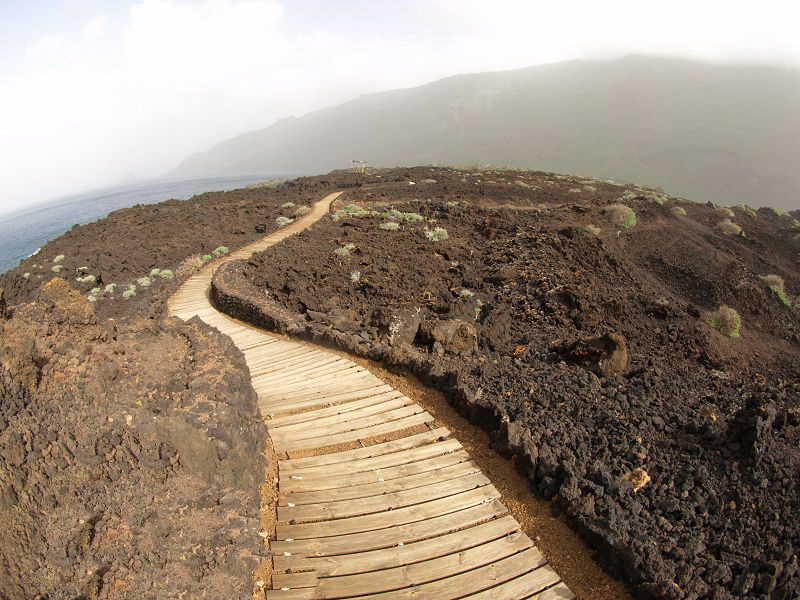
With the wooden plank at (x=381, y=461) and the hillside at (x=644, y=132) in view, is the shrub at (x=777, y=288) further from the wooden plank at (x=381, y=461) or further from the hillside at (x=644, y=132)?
the hillside at (x=644, y=132)

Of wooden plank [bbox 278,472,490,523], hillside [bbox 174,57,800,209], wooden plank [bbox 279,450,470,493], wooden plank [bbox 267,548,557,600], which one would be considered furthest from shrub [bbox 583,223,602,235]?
hillside [bbox 174,57,800,209]

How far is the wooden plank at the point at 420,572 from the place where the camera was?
9.82 feet

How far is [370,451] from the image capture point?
4367 millimetres

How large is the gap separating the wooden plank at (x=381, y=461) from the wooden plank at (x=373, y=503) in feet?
1.08

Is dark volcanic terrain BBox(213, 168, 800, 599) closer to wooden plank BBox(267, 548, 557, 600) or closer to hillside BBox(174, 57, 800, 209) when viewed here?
wooden plank BBox(267, 548, 557, 600)

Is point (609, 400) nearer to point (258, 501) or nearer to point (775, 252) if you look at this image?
point (258, 501)

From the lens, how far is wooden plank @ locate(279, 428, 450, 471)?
4180mm

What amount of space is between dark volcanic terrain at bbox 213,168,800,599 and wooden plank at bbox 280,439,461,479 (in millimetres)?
591

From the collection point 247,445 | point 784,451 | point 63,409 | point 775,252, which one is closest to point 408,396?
point 247,445

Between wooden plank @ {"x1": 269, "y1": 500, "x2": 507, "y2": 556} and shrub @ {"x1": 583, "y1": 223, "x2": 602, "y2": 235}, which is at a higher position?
wooden plank @ {"x1": 269, "y1": 500, "x2": 507, "y2": 556}

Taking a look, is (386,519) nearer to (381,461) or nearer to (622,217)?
(381,461)

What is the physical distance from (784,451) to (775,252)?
20.7m

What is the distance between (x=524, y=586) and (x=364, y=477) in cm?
157

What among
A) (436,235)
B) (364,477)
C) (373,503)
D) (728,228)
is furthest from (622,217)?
(373,503)
